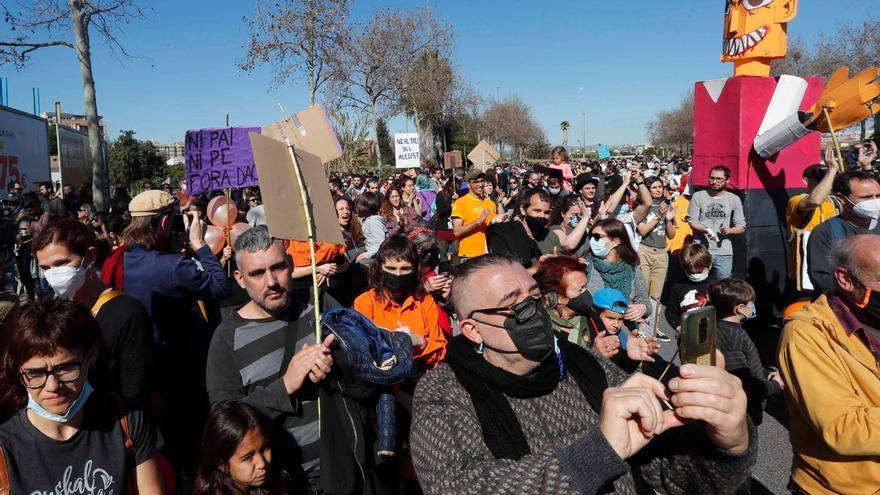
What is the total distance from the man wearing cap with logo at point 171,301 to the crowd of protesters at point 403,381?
0.01 metres

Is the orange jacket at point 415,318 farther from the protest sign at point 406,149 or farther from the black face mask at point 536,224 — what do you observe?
the protest sign at point 406,149

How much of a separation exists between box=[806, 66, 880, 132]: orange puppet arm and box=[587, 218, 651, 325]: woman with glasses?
3274 mm

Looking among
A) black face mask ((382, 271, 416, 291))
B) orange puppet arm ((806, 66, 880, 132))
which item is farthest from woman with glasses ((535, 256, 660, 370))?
orange puppet arm ((806, 66, 880, 132))

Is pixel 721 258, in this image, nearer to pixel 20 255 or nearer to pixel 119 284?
pixel 119 284

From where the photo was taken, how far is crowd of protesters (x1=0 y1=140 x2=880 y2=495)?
1.74m

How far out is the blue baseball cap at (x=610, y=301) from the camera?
4.15 metres

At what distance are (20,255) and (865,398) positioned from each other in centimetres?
1143

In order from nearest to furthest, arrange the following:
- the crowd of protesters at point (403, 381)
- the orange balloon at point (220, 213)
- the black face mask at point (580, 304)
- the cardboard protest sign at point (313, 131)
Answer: the crowd of protesters at point (403, 381), the cardboard protest sign at point (313, 131), the black face mask at point (580, 304), the orange balloon at point (220, 213)

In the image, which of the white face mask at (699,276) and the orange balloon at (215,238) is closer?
the orange balloon at (215,238)

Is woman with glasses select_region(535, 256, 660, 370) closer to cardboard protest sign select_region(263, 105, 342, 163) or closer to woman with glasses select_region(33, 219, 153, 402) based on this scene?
cardboard protest sign select_region(263, 105, 342, 163)

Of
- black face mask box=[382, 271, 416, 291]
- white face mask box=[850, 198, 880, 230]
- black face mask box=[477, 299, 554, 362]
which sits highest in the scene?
white face mask box=[850, 198, 880, 230]

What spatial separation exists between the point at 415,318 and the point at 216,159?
8.77 feet

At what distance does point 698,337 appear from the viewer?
1553mm

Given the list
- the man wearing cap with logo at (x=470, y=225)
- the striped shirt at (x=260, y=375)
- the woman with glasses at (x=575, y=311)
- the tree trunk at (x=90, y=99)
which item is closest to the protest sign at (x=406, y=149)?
the tree trunk at (x=90, y=99)
